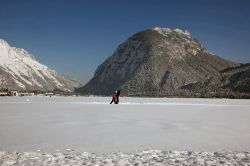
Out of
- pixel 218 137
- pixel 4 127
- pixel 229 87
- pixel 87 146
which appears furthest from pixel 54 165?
pixel 229 87

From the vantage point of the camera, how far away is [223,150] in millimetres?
11094

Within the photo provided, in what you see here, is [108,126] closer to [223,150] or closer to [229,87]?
[223,150]

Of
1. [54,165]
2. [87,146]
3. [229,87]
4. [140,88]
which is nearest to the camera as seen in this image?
[54,165]

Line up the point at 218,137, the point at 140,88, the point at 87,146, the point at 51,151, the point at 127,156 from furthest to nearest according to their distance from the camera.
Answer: the point at 140,88, the point at 218,137, the point at 87,146, the point at 51,151, the point at 127,156

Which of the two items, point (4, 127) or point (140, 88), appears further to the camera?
point (140, 88)

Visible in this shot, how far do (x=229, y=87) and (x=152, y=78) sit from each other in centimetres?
5115

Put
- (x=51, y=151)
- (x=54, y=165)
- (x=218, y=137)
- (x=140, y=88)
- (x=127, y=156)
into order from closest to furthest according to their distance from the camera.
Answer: (x=54, y=165) → (x=127, y=156) → (x=51, y=151) → (x=218, y=137) → (x=140, y=88)

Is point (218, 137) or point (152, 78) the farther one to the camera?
point (152, 78)

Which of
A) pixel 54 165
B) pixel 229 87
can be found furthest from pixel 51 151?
pixel 229 87

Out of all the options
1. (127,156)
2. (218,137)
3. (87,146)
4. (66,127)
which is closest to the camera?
(127,156)

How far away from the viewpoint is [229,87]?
14600 cm

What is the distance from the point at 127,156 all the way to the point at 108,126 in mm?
6672

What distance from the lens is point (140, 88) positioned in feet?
611

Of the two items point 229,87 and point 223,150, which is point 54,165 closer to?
point 223,150
